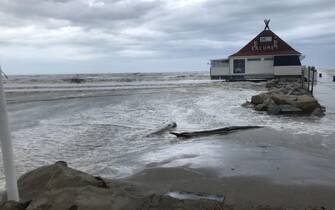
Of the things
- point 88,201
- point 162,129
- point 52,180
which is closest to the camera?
point 88,201

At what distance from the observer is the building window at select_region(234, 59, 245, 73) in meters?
54.9

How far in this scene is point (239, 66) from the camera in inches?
2188

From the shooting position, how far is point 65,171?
5.92 metres

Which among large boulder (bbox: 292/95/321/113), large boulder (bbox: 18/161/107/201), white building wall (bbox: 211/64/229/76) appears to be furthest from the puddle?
white building wall (bbox: 211/64/229/76)

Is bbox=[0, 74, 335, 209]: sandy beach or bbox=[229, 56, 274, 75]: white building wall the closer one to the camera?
bbox=[0, 74, 335, 209]: sandy beach

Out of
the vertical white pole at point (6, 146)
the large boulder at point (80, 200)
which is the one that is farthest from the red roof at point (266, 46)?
the vertical white pole at point (6, 146)

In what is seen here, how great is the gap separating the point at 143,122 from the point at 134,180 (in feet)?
29.4

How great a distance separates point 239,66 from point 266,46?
14.8 ft

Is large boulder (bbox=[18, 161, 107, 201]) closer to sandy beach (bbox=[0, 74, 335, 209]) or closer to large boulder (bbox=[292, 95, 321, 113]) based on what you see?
sandy beach (bbox=[0, 74, 335, 209])

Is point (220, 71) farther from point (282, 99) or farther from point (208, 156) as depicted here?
point (208, 156)

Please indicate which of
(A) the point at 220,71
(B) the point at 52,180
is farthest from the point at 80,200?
(A) the point at 220,71

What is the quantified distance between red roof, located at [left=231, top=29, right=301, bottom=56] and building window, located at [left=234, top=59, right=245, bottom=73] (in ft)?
3.11

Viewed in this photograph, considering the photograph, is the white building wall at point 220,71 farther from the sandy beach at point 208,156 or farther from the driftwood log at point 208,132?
the driftwood log at point 208,132

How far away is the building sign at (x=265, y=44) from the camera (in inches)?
2090
